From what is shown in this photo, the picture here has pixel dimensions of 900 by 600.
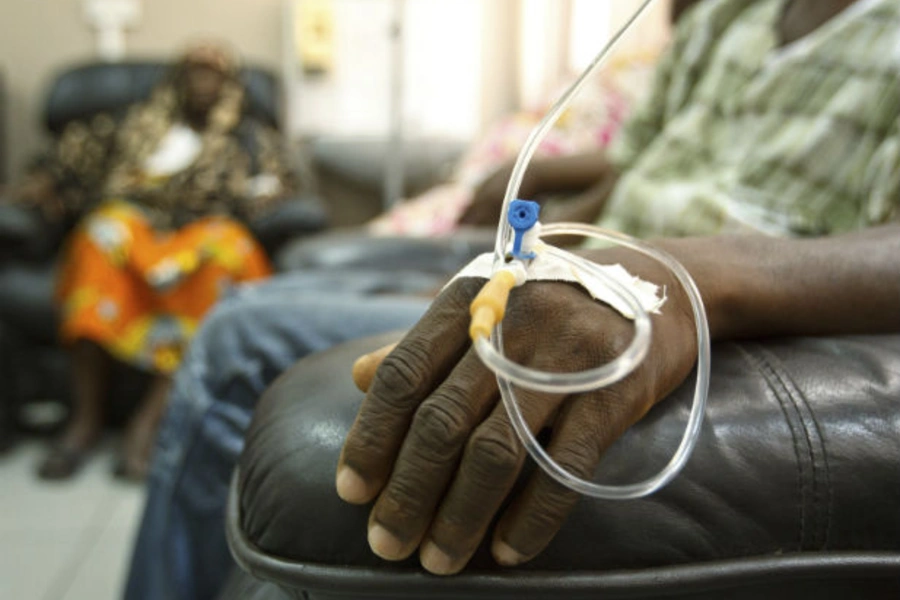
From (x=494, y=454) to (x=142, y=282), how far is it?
1946 mm

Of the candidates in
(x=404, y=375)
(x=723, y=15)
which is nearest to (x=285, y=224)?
(x=723, y=15)

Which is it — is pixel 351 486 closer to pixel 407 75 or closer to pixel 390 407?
pixel 390 407

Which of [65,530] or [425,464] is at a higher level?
[425,464]

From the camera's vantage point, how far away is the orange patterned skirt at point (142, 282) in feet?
6.35

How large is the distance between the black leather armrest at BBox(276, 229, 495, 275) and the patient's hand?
0.81 metres

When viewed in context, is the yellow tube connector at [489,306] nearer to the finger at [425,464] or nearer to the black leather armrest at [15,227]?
the finger at [425,464]

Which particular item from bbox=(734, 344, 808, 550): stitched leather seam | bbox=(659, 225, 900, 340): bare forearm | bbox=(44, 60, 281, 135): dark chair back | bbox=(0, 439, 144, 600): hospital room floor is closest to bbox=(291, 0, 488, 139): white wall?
bbox=(44, 60, 281, 135): dark chair back

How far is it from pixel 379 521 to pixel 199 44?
2663 mm

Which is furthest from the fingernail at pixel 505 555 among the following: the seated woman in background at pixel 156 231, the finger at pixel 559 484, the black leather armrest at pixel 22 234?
the black leather armrest at pixel 22 234

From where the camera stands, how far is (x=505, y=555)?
347mm

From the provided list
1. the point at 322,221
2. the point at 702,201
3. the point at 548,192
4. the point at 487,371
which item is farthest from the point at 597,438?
the point at 322,221

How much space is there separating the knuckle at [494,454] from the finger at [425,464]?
1 centimetres

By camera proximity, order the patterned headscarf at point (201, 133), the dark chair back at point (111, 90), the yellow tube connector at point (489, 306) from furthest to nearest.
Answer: the dark chair back at point (111, 90)
the patterned headscarf at point (201, 133)
the yellow tube connector at point (489, 306)

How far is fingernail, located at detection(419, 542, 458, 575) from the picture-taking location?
34 centimetres
